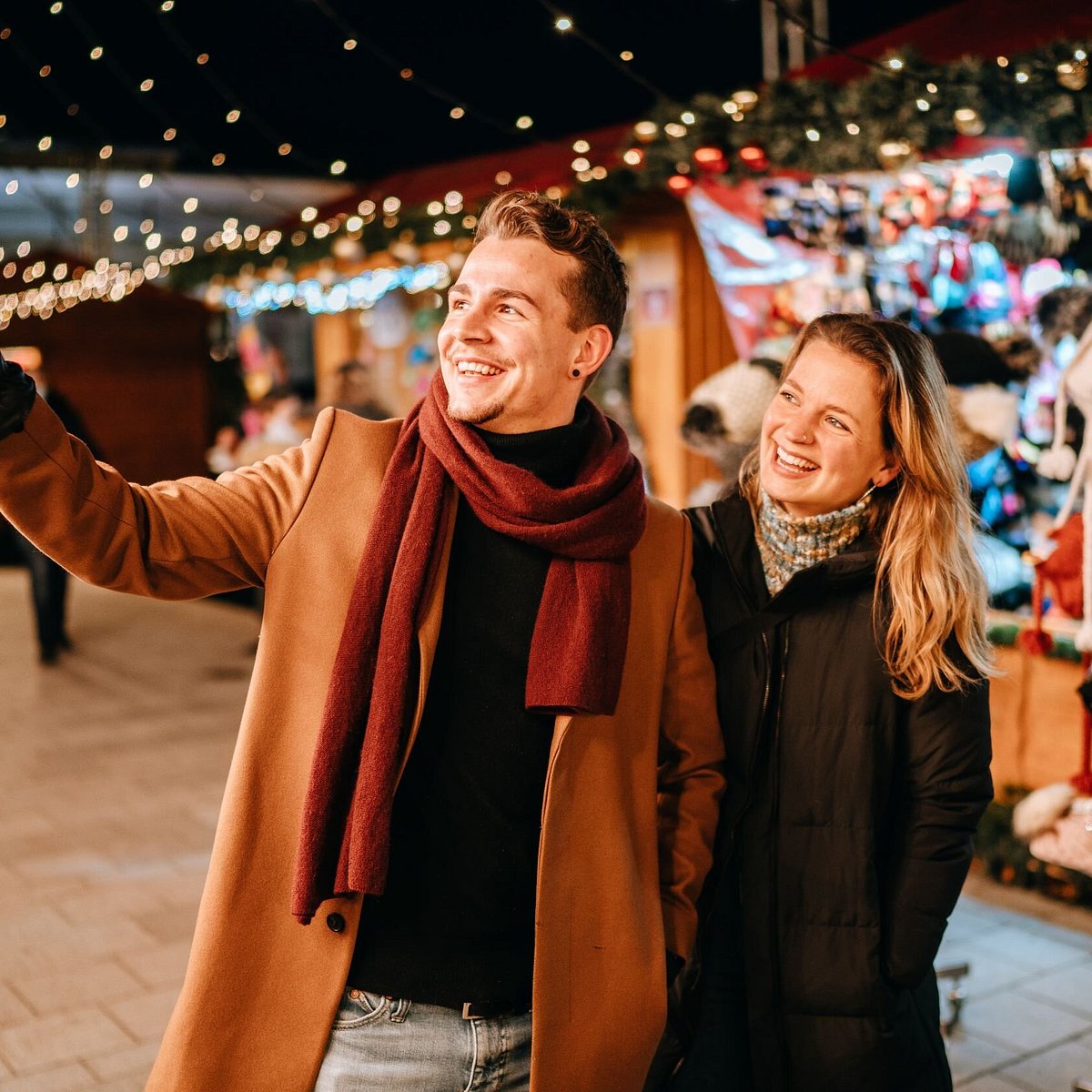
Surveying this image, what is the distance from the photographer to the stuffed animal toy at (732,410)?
4320 mm

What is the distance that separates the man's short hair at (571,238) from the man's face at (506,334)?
0.6 inches

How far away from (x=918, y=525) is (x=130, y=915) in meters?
3.45

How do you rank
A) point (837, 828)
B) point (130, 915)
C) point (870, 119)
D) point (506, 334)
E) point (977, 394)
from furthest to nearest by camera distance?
point (870, 119) < point (130, 915) < point (977, 394) < point (837, 828) < point (506, 334)

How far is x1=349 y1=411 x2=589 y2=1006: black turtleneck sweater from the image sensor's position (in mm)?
1846

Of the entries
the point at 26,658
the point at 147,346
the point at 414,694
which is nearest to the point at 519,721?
the point at 414,694

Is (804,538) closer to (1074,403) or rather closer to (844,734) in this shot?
(844,734)

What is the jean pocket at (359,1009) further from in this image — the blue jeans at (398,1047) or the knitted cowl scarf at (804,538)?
the knitted cowl scarf at (804,538)

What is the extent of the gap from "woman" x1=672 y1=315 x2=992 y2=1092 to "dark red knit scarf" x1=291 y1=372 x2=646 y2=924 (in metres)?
0.50

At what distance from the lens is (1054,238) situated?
4.63 meters

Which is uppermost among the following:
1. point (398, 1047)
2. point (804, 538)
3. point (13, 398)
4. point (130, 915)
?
point (13, 398)

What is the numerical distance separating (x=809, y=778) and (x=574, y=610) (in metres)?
0.68

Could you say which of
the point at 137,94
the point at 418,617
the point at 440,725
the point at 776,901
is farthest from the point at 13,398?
the point at 137,94

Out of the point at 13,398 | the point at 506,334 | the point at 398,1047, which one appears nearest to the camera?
the point at 13,398

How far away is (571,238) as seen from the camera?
1.97 metres
